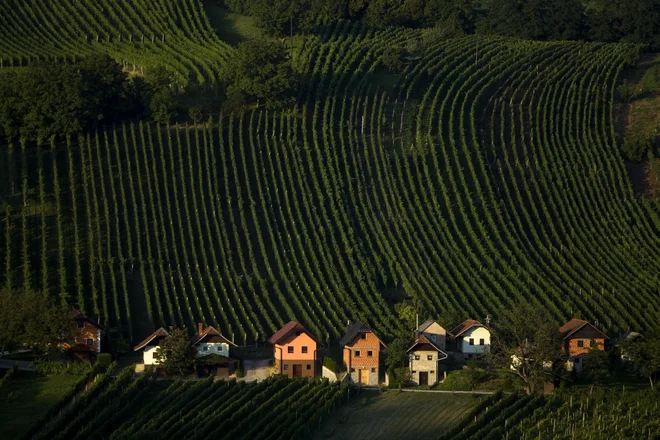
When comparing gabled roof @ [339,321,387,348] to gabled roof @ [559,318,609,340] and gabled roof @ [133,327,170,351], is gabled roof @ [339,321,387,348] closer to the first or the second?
gabled roof @ [133,327,170,351]

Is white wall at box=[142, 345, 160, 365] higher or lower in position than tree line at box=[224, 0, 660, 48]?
lower

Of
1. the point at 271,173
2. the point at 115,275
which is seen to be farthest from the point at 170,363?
the point at 271,173

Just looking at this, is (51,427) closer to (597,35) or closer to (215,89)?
(215,89)

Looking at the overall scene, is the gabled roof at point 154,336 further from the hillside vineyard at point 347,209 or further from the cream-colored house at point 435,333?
the cream-colored house at point 435,333

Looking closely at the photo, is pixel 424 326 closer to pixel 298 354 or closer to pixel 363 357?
pixel 363 357

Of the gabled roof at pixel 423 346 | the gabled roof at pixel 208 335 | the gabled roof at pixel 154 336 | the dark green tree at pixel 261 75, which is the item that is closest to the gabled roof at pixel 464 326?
the gabled roof at pixel 423 346

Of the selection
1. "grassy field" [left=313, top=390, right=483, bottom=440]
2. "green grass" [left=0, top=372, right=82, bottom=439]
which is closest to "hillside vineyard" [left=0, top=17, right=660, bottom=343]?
"grassy field" [left=313, top=390, right=483, bottom=440]
